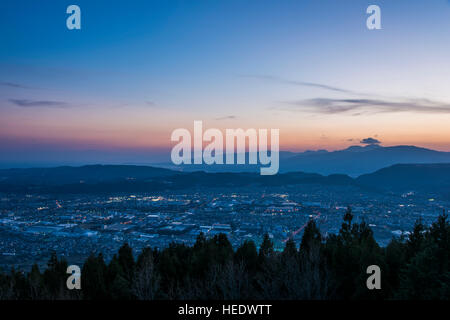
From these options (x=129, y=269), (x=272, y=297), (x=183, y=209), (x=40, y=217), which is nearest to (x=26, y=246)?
(x=40, y=217)

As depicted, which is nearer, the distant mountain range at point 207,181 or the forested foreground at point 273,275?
the forested foreground at point 273,275

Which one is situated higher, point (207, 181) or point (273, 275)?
point (273, 275)

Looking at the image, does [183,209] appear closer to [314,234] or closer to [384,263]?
[314,234]

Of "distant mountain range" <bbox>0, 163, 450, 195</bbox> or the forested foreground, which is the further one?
"distant mountain range" <bbox>0, 163, 450, 195</bbox>

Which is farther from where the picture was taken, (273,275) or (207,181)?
(207,181)
